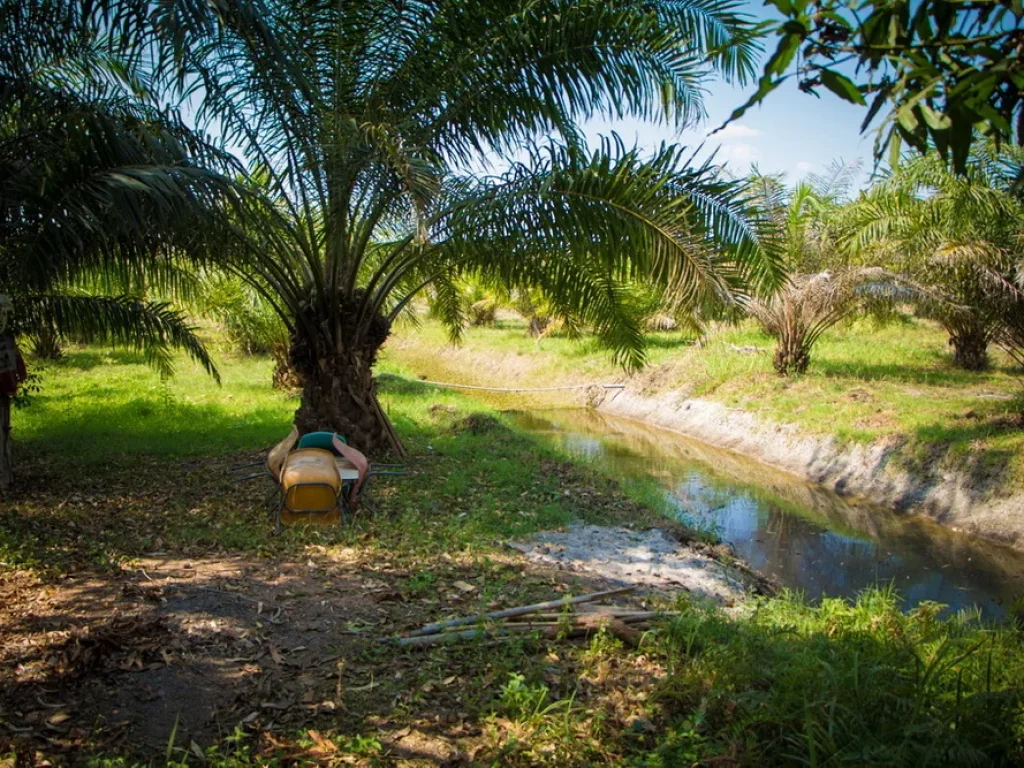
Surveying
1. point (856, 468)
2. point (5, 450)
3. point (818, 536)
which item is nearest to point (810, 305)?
point (856, 468)

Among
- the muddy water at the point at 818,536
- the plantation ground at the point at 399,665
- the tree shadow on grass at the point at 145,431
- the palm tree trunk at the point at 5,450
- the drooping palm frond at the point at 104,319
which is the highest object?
the drooping palm frond at the point at 104,319

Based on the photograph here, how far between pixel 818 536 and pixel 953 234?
504 centimetres

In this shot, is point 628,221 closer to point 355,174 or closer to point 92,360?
point 355,174

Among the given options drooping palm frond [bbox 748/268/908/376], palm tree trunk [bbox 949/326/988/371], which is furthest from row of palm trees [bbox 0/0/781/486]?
palm tree trunk [bbox 949/326/988/371]

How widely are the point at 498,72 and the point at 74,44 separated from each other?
3574 mm

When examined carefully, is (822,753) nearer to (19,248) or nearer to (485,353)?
(19,248)

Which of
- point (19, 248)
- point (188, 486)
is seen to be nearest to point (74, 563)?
point (19, 248)

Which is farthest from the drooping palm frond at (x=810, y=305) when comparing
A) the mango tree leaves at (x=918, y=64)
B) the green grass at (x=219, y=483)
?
the mango tree leaves at (x=918, y=64)

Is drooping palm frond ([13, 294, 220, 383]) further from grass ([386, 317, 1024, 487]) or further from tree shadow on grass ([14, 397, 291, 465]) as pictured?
grass ([386, 317, 1024, 487])

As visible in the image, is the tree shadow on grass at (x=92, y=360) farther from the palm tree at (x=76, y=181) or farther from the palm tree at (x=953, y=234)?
the palm tree at (x=953, y=234)

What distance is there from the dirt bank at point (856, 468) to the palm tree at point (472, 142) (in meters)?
4.58

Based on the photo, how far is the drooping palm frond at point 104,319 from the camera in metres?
7.58

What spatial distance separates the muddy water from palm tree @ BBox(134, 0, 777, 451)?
123 inches

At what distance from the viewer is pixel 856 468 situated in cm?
1054
